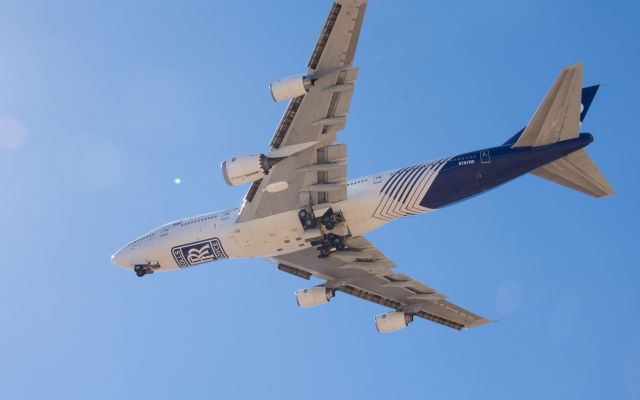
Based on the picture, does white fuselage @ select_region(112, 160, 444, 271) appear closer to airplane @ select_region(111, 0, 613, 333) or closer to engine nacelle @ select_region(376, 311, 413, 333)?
airplane @ select_region(111, 0, 613, 333)

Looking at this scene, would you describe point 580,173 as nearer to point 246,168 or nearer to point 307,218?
point 307,218

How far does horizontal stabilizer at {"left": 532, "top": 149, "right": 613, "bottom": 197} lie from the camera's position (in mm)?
32094

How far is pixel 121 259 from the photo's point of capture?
3950 cm

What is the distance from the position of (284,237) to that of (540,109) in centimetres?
1210

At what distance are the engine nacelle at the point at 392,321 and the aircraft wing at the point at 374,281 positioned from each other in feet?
1.54

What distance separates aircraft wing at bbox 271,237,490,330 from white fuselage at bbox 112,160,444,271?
200 centimetres

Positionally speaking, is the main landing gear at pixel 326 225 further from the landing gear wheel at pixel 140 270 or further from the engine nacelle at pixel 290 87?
the landing gear wheel at pixel 140 270

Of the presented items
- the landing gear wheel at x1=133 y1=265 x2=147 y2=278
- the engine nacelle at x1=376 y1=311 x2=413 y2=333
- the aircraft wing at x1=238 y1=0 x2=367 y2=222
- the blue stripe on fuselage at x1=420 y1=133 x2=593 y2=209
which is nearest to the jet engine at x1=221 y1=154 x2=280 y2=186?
the aircraft wing at x1=238 y1=0 x2=367 y2=222

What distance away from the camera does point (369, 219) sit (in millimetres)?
34625

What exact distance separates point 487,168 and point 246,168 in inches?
382

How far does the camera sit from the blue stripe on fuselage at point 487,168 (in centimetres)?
3161

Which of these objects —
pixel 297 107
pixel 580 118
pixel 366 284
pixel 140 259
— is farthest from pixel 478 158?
pixel 140 259

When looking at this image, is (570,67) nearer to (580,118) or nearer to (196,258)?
(580,118)

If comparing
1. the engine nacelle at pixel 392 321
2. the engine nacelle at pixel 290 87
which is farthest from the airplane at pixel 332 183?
the engine nacelle at pixel 392 321
